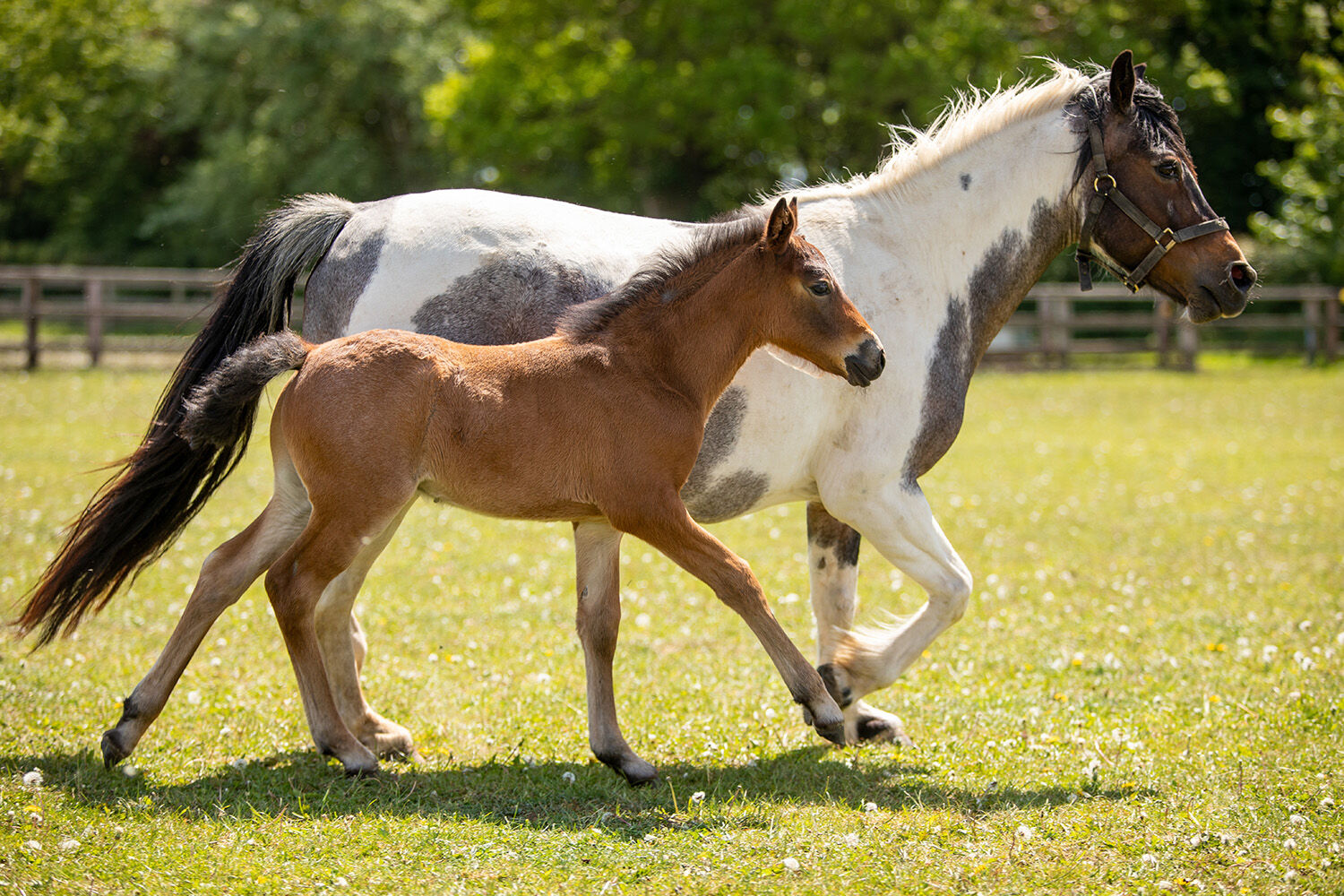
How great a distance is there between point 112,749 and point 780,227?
310cm

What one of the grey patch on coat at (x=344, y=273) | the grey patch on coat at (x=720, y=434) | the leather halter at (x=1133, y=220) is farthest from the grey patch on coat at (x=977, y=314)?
the grey patch on coat at (x=344, y=273)

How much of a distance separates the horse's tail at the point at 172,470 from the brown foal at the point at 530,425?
0.94ft

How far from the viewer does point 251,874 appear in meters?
3.40

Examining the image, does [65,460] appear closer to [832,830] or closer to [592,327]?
[592,327]

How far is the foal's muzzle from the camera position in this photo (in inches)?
168

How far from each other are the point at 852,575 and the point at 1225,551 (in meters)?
5.20

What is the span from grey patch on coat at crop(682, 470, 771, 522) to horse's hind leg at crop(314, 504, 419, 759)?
51.3 inches

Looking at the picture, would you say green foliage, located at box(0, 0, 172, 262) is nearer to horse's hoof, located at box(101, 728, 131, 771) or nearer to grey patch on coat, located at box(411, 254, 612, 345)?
grey patch on coat, located at box(411, 254, 612, 345)

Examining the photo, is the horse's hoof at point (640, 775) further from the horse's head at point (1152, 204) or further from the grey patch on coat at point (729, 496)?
the horse's head at point (1152, 204)

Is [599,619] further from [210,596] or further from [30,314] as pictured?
[30,314]

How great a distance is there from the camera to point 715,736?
5.13 metres

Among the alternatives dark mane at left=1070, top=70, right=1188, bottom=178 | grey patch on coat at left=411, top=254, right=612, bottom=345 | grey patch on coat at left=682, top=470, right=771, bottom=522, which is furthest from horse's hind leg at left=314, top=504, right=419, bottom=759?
dark mane at left=1070, top=70, right=1188, bottom=178

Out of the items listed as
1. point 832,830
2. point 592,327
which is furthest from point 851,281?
point 832,830

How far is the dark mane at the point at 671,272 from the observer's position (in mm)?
4359
